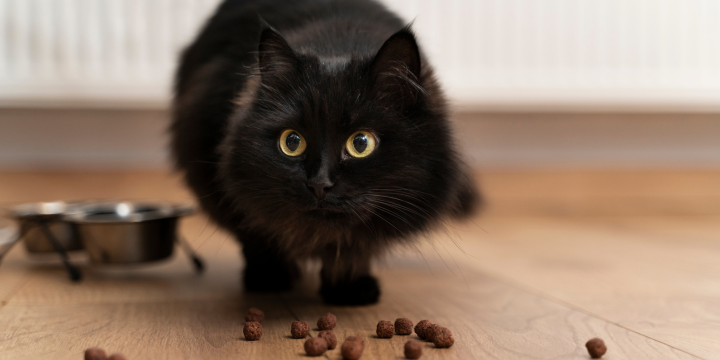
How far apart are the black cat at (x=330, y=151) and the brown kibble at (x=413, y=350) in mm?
252

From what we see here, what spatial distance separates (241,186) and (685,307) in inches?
38.4

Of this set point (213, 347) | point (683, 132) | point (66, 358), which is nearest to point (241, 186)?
point (213, 347)

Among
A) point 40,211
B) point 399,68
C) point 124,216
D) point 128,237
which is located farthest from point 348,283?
point 40,211

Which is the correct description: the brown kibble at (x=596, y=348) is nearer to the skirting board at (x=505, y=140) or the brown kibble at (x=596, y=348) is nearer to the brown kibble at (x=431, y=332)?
the brown kibble at (x=431, y=332)

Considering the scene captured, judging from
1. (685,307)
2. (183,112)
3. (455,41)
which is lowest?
(685,307)

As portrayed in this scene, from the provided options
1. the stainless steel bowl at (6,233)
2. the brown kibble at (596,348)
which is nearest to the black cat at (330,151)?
the brown kibble at (596,348)

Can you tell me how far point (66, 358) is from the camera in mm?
914

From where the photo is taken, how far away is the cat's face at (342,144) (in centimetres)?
103

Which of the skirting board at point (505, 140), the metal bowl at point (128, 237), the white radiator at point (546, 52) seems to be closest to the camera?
the metal bowl at point (128, 237)

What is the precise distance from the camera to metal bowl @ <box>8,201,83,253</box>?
1.60 meters

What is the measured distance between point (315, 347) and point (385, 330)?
0.51ft

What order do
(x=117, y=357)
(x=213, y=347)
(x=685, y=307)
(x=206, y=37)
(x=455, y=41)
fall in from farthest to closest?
1. (x=455, y=41)
2. (x=206, y=37)
3. (x=685, y=307)
4. (x=213, y=347)
5. (x=117, y=357)

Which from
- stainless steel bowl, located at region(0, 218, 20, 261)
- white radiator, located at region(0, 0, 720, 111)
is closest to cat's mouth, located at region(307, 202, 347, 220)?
stainless steel bowl, located at region(0, 218, 20, 261)

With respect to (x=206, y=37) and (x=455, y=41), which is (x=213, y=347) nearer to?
(x=206, y=37)
